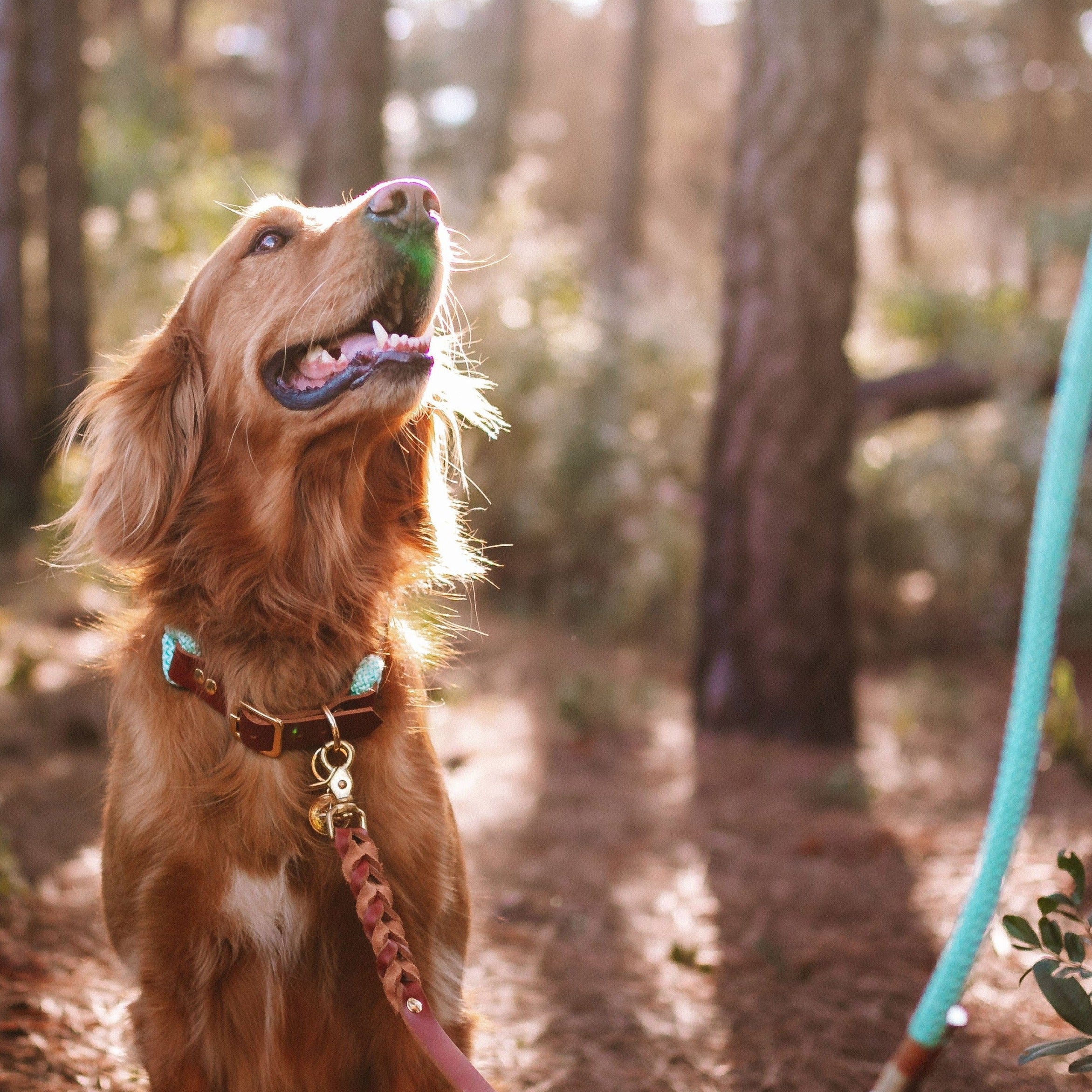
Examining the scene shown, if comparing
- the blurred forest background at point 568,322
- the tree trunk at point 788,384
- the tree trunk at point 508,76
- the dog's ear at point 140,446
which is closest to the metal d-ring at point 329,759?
the dog's ear at point 140,446

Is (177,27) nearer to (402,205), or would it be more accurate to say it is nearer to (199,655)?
(402,205)

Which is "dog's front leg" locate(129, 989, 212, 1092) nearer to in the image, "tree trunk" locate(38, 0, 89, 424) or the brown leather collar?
the brown leather collar

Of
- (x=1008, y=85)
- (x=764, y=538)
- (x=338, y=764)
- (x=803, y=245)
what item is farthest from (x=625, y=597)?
(x=1008, y=85)

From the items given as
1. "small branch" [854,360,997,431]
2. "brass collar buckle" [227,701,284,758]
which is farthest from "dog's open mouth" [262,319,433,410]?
"small branch" [854,360,997,431]

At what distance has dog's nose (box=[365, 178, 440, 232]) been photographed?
2188 mm

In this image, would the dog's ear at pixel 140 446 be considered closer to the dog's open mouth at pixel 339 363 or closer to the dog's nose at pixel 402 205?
the dog's open mouth at pixel 339 363

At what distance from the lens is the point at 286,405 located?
2.27 metres

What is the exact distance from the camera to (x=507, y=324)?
8.38 meters

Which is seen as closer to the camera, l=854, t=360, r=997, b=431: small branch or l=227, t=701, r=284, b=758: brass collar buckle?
l=227, t=701, r=284, b=758: brass collar buckle

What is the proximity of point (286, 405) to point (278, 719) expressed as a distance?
26.8 inches

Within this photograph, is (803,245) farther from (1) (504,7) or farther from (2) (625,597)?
(1) (504,7)

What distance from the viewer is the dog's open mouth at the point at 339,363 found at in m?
2.15

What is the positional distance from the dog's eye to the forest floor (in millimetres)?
1648

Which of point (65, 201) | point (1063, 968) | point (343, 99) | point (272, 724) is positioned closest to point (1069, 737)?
point (1063, 968)
